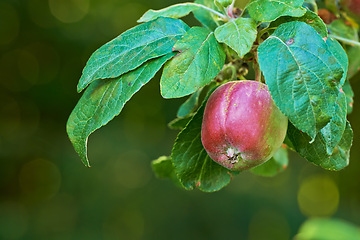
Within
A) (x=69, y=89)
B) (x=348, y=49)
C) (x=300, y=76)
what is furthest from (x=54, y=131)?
(x=300, y=76)

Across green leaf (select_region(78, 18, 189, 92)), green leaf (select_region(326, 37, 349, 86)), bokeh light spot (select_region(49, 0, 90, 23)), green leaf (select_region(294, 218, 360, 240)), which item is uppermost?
green leaf (select_region(78, 18, 189, 92))

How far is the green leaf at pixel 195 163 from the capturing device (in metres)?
0.79

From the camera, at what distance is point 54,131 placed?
3.93 meters

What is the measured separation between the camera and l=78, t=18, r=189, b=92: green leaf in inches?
27.3

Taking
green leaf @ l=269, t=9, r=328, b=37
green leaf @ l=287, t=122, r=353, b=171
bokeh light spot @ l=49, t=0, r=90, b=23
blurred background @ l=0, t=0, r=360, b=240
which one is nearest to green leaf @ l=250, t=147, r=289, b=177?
green leaf @ l=287, t=122, r=353, b=171

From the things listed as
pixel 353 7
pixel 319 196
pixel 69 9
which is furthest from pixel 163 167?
pixel 319 196

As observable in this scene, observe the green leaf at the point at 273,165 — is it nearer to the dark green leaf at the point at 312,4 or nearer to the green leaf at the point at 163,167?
the green leaf at the point at 163,167

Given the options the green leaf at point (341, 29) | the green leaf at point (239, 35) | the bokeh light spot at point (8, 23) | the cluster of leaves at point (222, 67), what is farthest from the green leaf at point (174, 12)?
the bokeh light spot at point (8, 23)

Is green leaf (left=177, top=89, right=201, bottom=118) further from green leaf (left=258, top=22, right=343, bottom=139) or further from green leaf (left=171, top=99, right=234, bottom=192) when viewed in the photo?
green leaf (left=258, top=22, right=343, bottom=139)

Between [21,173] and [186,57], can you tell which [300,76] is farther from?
[21,173]

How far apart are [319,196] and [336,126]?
3.93m

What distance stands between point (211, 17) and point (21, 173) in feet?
11.4

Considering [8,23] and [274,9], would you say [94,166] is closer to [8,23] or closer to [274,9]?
[8,23]

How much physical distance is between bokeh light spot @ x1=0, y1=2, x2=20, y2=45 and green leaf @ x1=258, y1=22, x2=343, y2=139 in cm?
351
